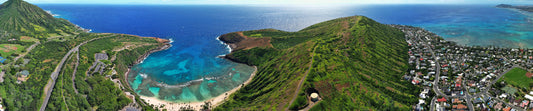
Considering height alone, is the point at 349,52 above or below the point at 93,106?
above

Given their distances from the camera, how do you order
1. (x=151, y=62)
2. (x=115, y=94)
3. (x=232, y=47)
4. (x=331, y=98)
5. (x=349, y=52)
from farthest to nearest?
1. (x=232, y=47)
2. (x=151, y=62)
3. (x=349, y=52)
4. (x=115, y=94)
5. (x=331, y=98)

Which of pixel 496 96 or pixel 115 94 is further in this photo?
pixel 115 94

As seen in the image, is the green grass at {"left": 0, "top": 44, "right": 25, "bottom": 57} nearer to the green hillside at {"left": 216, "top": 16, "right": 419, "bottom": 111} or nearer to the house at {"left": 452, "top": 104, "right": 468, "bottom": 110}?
the green hillside at {"left": 216, "top": 16, "right": 419, "bottom": 111}

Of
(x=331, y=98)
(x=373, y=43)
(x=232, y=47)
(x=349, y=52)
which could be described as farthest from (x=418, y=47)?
(x=232, y=47)

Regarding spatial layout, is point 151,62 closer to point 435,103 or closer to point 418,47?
point 435,103

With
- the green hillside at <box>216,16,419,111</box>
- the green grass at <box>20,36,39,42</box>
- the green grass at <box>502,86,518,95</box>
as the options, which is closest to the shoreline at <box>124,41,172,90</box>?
the green hillside at <box>216,16,419,111</box>

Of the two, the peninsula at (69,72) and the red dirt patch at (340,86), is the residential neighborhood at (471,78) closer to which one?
the red dirt patch at (340,86)

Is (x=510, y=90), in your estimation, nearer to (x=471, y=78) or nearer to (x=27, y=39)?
(x=471, y=78)
